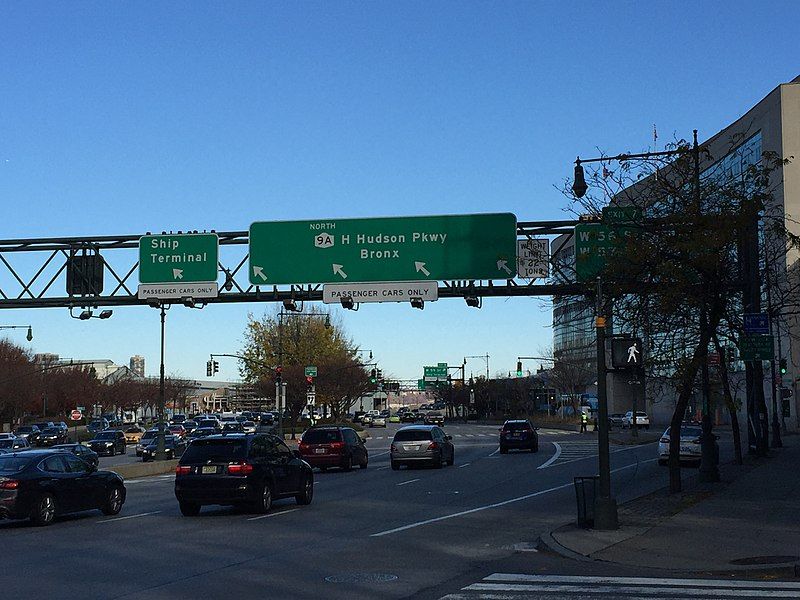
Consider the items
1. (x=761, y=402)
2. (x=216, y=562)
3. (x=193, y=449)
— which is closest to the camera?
(x=216, y=562)

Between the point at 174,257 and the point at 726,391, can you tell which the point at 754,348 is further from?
the point at 174,257

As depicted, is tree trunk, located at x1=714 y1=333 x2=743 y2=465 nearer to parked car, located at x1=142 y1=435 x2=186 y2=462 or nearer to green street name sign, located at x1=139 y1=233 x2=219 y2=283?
green street name sign, located at x1=139 y1=233 x2=219 y2=283

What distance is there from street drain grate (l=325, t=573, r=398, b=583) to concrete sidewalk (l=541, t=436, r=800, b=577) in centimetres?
303

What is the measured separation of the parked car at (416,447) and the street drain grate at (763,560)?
25.8 m

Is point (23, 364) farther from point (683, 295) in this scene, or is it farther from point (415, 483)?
point (683, 295)

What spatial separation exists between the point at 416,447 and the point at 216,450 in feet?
58.5

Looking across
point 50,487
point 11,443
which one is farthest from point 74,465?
point 11,443

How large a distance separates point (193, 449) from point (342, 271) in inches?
367

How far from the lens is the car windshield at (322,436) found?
3919cm

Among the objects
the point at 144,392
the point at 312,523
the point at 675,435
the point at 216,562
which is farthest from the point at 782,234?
the point at 144,392

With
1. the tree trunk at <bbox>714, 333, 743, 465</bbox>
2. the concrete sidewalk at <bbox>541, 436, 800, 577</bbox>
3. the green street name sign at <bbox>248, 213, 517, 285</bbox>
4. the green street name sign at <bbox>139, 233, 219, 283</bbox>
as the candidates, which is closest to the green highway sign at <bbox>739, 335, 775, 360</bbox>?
the tree trunk at <bbox>714, 333, 743, 465</bbox>

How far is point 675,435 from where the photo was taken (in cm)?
2420

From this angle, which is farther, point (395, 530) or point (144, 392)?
point (144, 392)

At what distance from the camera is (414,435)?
1545 inches
